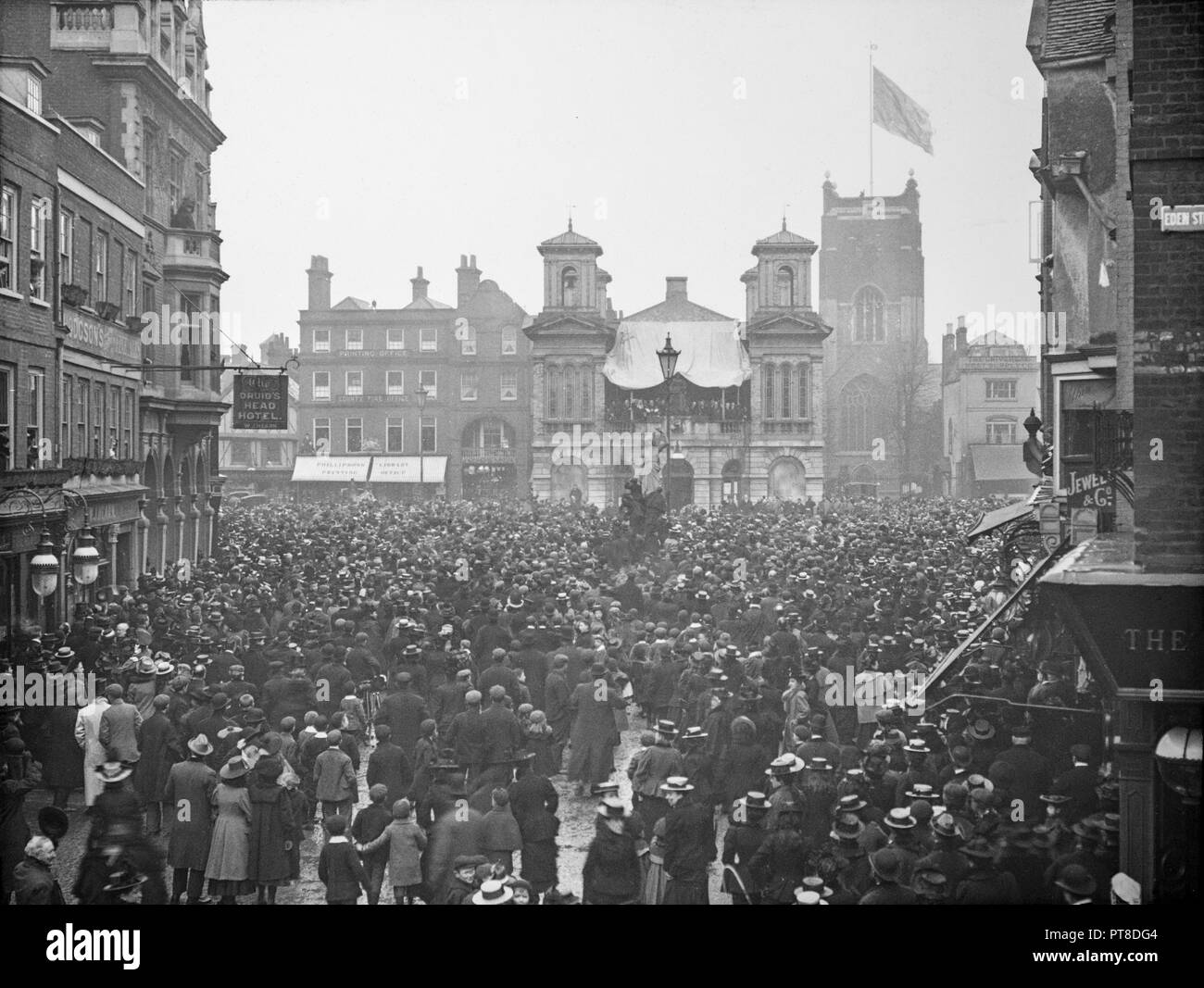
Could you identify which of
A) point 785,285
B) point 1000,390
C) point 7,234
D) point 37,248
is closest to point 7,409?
point 7,234

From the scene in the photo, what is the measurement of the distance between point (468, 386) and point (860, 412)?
21.0m

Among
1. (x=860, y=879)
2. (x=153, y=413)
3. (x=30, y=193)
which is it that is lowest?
(x=860, y=879)

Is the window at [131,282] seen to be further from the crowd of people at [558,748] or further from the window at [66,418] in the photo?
the crowd of people at [558,748]

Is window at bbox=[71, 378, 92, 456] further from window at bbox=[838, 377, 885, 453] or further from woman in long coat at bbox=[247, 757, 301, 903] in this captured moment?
window at bbox=[838, 377, 885, 453]

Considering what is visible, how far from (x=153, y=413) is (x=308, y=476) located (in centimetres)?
3090

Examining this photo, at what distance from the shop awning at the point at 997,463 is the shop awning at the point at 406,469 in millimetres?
26252

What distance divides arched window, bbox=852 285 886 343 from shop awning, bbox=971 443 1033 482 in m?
7.40

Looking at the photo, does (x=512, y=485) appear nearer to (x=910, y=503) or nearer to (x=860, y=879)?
(x=910, y=503)

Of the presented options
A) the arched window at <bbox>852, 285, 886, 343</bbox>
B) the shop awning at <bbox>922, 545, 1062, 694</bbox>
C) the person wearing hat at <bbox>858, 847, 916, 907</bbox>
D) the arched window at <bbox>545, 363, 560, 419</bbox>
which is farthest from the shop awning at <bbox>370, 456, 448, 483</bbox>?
the person wearing hat at <bbox>858, 847, 916, 907</bbox>

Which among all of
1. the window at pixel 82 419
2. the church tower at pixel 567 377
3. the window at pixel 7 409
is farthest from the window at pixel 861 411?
the window at pixel 7 409

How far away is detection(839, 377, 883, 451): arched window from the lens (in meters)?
53.5

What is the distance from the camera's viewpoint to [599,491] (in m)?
52.1

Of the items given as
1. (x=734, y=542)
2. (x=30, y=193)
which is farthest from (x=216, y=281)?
(x=734, y=542)

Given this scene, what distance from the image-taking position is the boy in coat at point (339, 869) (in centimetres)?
1008
